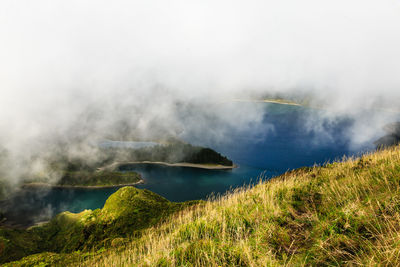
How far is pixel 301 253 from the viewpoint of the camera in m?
6.07

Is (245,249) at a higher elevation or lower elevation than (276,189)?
lower

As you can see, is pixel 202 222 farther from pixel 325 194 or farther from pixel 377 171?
pixel 377 171

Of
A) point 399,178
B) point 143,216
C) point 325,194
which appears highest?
point 399,178

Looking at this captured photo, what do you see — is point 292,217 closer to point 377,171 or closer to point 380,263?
point 380,263

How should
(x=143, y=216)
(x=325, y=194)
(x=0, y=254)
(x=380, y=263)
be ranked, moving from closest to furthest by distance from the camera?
(x=380, y=263), (x=325, y=194), (x=143, y=216), (x=0, y=254)

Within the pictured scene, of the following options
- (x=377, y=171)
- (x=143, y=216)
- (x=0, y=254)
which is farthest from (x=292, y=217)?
(x=0, y=254)

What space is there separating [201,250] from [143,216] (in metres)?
42.8

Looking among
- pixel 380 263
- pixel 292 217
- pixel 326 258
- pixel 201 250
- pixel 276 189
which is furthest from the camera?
pixel 276 189

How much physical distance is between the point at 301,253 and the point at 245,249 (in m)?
1.59

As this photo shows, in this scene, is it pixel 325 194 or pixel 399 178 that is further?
pixel 325 194

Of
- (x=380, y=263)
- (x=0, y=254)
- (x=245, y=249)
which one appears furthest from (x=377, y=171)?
(x=0, y=254)

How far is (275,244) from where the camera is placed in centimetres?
685

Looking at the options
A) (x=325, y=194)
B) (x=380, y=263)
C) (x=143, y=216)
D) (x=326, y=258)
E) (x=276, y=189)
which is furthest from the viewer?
(x=143, y=216)

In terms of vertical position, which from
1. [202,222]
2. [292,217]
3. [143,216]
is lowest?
[143,216]
